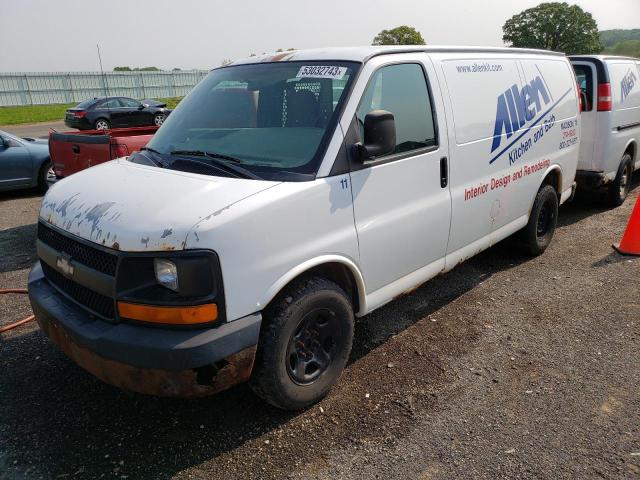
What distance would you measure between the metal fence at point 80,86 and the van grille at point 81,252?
33.7 metres

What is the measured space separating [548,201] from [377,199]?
3.08 meters

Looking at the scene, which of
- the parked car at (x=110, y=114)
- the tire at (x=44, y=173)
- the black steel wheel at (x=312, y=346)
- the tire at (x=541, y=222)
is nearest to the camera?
the black steel wheel at (x=312, y=346)

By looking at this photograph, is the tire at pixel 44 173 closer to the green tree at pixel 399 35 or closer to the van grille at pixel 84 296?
the van grille at pixel 84 296

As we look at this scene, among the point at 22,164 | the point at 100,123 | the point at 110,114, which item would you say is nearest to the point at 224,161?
the point at 22,164

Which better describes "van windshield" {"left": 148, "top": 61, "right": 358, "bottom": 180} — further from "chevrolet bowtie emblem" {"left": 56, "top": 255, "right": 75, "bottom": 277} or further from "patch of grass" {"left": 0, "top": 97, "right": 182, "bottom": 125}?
"patch of grass" {"left": 0, "top": 97, "right": 182, "bottom": 125}

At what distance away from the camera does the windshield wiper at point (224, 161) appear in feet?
9.69

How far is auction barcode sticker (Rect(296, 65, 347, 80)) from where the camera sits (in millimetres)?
3256

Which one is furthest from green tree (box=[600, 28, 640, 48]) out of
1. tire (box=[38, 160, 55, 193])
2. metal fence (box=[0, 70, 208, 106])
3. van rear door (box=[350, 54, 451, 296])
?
metal fence (box=[0, 70, 208, 106])

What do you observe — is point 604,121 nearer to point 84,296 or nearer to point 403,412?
point 403,412

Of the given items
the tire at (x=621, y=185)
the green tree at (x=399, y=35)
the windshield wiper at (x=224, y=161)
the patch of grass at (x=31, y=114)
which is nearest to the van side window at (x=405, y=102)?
the windshield wiper at (x=224, y=161)

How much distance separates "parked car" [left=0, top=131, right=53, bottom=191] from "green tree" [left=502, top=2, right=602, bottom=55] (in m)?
73.1

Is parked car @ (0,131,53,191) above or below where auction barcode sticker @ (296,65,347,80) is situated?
below

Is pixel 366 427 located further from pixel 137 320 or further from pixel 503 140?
pixel 503 140

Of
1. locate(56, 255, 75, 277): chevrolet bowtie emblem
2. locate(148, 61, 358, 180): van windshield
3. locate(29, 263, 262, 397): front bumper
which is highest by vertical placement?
locate(148, 61, 358, 180): van windshield
